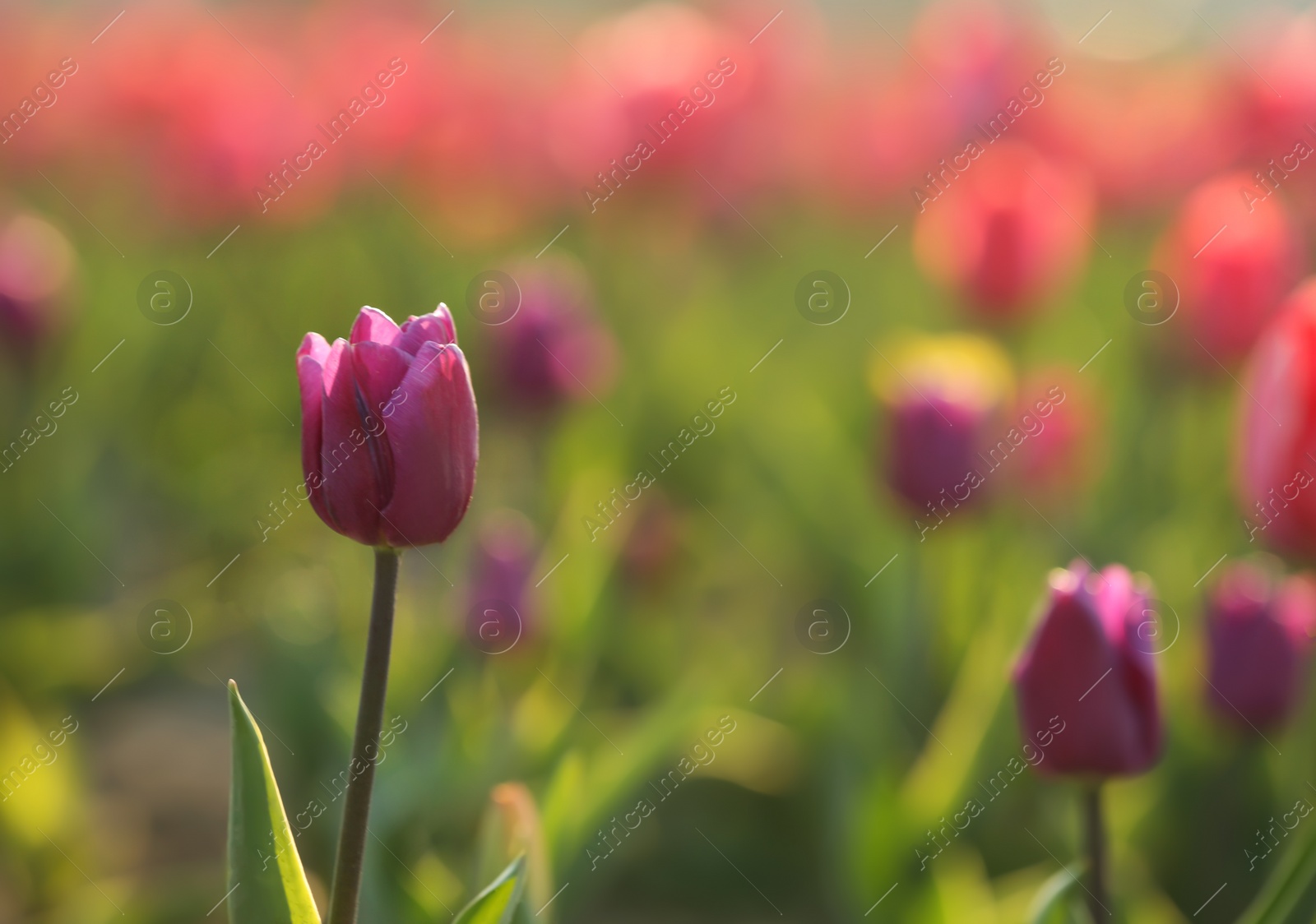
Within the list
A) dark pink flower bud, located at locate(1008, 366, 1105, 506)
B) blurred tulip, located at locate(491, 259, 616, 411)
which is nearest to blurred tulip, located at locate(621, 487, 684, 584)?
blurred tulip, located at locate(491, 259, 616, 411)

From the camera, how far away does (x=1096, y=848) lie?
941 mm

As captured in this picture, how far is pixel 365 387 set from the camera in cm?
75

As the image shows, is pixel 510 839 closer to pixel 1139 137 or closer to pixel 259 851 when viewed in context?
pixel 259 851

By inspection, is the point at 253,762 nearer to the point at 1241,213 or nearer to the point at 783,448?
the point at 783,448

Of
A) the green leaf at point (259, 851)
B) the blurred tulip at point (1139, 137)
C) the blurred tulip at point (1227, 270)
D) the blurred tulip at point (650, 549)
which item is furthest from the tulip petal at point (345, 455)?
the blurred tulip at point (1139, 137)

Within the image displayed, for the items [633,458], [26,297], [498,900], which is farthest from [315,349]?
[633,458]

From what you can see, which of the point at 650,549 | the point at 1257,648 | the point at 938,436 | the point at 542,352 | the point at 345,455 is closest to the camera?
the point at 345,455

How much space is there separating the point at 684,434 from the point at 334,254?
1635mm

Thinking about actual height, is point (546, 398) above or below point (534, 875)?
above

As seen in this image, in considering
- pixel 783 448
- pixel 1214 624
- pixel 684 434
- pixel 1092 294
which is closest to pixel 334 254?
pixel 684 434

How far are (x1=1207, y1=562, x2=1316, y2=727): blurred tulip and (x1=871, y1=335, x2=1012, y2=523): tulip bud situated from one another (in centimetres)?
46

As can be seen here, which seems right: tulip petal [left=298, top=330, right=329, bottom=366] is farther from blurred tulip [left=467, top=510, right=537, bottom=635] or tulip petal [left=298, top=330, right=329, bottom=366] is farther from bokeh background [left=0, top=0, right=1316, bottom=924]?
blurred tulip [left=467, top=510, right=537, bottom=635]

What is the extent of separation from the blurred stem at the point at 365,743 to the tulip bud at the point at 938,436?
1076 mm

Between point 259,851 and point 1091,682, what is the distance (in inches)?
25.3
